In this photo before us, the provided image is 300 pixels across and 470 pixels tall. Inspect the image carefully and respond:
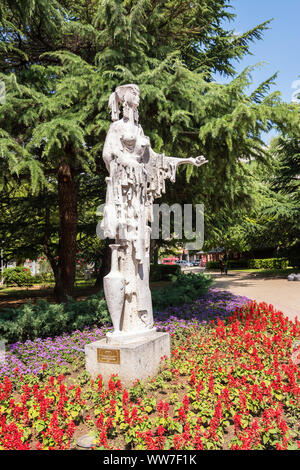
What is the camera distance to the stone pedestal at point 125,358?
4.14m

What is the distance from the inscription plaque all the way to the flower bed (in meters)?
0.24

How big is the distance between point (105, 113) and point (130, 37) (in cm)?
173

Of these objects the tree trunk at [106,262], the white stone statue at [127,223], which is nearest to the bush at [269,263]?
the tree trunk at [106,262]

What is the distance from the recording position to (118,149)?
4727mm

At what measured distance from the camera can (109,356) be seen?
14.0ft

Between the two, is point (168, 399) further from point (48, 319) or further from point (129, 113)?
point (129, 113)

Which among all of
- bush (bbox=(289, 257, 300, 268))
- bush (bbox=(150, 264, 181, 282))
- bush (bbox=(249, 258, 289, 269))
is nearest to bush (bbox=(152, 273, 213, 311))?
bush (bbox=(150, 264, 181, 282))

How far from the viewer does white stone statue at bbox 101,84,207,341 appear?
453 cm

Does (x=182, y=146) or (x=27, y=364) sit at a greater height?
(x=182, y=146)

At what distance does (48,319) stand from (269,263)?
28996mm

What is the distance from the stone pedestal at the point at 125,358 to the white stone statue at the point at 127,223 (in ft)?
0.43

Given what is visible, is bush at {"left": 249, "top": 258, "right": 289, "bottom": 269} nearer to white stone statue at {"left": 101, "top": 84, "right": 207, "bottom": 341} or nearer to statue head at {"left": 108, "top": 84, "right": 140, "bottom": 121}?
white stone statue at {"left": 101, "top": 84, "right": 207, "bottom": 341}
